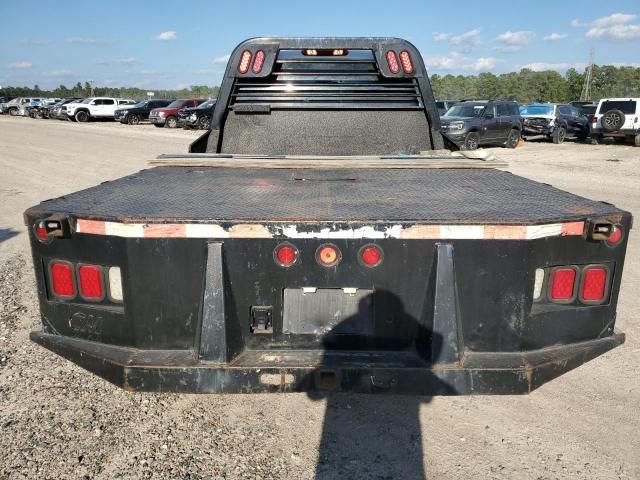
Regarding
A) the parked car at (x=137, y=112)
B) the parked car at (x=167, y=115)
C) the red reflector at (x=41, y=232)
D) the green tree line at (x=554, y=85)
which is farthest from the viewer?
the green tree line at (x=554, y=85)

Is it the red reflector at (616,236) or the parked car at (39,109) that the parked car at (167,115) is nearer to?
the parked car at (39,109)

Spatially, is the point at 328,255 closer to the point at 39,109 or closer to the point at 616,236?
the point at 616,236

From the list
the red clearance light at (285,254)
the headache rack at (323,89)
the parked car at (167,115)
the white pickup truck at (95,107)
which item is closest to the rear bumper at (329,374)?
the red clearance light at (285,254)

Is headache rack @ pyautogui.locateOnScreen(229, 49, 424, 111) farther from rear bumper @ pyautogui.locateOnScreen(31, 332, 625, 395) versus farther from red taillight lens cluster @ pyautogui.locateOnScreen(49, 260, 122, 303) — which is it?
rear bumper @ pyautogui.locateOnScreen(31, 332, 625, 395)

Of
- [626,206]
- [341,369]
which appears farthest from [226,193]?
[626,206]

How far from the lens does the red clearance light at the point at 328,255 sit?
92.4 inches

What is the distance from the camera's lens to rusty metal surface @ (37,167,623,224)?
2.37 meters

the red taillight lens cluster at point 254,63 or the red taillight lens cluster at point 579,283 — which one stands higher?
the red taillight lens cluster at point 254,63

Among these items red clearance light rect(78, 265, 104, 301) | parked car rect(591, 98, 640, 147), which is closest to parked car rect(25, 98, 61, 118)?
parked car rect(591, 98, 640, 147)

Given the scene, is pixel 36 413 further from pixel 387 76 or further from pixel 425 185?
pixel 387 76

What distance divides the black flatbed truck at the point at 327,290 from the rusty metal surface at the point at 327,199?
0.07ft

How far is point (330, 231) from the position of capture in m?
2.31

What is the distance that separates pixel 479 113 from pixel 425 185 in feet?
56.4

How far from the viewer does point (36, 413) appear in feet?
10.1
